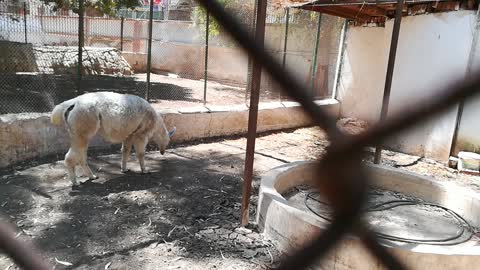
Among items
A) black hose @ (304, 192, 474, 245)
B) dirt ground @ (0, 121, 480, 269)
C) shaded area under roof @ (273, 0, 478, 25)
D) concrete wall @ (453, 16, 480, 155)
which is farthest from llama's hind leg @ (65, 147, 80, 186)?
concrete wall @ (453, 16, 480, 155)

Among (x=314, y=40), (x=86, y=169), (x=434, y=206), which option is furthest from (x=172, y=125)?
(x=314, y=40)

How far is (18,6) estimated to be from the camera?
11.1 meters

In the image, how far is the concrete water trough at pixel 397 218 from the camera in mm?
3215

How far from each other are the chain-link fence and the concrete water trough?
2863mm

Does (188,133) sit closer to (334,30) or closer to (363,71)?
(363,71)

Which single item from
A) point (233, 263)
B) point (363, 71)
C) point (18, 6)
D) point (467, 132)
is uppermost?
point (18, 6)

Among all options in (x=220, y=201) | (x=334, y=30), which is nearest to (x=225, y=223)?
(x=220, y=201)

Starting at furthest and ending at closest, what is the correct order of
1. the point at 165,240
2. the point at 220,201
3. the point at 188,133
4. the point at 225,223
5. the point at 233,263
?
1. the point at 188,133
2. the point at 220,201
3. the point at 225,223
4. the point at 165,240
5. the point at 233,263

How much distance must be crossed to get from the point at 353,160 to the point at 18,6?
12.4 meters

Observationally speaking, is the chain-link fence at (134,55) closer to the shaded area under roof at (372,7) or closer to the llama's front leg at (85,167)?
the shaded area under roof at (372,7)

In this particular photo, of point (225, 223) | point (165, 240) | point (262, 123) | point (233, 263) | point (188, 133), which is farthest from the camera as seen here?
point (262, 123)

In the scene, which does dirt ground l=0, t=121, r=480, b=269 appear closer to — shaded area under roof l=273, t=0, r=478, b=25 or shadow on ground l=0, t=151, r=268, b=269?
shadow on ground l=0, t=151, r=268, b=269

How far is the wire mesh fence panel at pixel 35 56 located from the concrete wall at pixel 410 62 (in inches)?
256

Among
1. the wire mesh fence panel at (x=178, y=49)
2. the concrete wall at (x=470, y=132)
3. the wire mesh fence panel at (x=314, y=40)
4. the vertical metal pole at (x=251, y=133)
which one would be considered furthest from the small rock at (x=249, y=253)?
the wire mesh fence panel at (x=178, y=49)
